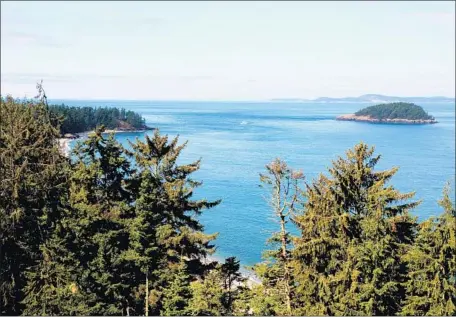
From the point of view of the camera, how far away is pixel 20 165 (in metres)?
17.0

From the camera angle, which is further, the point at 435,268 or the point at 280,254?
the point at 280,254

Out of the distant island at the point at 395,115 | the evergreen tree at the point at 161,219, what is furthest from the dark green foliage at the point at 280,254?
the distant island at the point at 395,115

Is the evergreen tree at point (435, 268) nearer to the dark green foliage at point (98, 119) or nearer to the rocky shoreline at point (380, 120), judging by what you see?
the dark green foliage at point (98, 119)

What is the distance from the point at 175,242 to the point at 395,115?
5973 inches

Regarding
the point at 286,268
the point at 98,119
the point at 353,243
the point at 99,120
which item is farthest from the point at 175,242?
the point at 98,119

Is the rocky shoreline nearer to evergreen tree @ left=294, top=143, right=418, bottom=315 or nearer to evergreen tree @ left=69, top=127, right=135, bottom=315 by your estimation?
evergreen tree @ left=294, top=143, right=418, bottom=315

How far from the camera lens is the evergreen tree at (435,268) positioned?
12297mm

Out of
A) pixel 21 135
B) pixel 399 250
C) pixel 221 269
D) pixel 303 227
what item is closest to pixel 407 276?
pixel 399 250

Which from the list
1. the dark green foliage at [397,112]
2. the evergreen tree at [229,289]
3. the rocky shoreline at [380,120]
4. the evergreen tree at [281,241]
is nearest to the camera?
the evergreen tree at [281,241]

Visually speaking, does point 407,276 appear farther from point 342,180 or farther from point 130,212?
point 130,212

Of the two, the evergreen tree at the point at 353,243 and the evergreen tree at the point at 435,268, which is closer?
the evergreen tree at the point at 435,268

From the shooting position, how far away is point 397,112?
157125 millimetres

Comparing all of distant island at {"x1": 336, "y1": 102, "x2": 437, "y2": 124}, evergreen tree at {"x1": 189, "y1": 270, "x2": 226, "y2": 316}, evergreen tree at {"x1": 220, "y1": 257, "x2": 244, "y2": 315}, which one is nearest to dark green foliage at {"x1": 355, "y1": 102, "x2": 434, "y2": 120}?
distant island at {"x1": 336, "y1": 102, "x2": 437, "y2": 124}

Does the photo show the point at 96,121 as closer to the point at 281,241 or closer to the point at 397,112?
the point at 397,112
